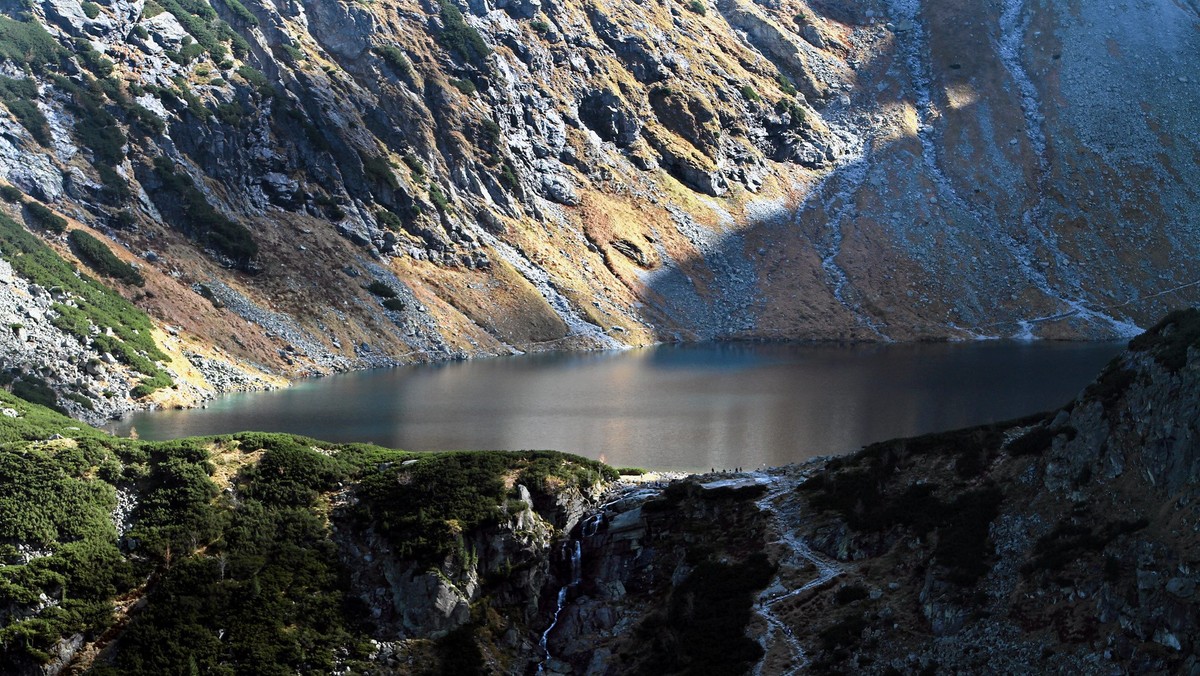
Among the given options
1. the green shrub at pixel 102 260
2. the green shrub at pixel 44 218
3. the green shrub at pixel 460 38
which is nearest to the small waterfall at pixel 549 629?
the green shrub at pixel 102 260

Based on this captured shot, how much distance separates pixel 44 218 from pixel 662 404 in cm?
5289

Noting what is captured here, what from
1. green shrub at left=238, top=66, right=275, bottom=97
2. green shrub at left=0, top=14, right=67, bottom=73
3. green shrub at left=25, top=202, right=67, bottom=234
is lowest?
green shrub at left=25, top=202, right=67, bottom=234

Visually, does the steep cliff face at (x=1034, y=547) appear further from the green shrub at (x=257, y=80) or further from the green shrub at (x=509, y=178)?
the green shrub at (x=509, y=178)

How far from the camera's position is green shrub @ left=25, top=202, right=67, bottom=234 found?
8619cm

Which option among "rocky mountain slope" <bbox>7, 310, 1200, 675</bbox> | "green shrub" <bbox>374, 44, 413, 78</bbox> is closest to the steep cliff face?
"rocky mountain slope" <bbox>7, 310, 1200, 675</bbox>

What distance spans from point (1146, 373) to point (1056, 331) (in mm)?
103942

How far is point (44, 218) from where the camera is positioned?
283 feet

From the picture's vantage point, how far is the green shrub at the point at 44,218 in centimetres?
8619

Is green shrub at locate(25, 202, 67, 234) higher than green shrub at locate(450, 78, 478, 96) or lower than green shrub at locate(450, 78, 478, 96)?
lower

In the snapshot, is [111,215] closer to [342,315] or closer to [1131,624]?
[342,315]

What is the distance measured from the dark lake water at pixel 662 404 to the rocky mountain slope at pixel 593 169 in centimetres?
1013

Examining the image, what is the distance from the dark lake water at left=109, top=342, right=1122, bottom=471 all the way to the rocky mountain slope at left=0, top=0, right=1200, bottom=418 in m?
10.1

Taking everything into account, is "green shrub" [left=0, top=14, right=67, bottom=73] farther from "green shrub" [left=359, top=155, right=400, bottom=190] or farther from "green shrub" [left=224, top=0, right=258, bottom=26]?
"green shrub" [left=359, top=155, right=400, bottom=190]

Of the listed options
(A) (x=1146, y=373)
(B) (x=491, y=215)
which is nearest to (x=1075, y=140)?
(B) (x=491, y=215)
